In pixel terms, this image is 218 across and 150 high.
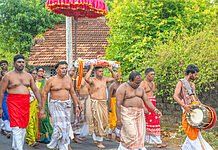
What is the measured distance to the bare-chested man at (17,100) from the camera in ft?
23.2

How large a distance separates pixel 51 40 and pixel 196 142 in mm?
14540

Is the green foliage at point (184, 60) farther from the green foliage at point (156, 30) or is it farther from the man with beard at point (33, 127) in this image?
the man with beard at point (33, 127)

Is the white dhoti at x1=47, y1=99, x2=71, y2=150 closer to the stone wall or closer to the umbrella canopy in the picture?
the umbrella canopy

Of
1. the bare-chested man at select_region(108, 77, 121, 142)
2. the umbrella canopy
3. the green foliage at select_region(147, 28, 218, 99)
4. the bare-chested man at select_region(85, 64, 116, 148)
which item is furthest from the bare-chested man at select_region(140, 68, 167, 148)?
the umbrella canopy

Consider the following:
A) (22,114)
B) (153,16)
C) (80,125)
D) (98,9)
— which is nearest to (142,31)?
(153,16)

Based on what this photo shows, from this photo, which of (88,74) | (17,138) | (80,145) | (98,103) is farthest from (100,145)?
(17,138)

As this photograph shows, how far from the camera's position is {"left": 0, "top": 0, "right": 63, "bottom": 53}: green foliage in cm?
2030

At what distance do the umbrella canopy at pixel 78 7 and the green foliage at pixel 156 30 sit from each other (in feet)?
7.55

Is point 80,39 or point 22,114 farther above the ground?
point 80,39

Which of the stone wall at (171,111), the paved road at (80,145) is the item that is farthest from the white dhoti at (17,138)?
the stone wall at (171,111)

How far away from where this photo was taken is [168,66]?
10789 millimetres

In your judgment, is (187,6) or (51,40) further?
(51,40)

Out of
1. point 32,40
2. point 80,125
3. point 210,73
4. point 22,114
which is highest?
point 32,40

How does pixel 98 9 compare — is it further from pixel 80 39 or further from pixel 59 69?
pixel 80 39
